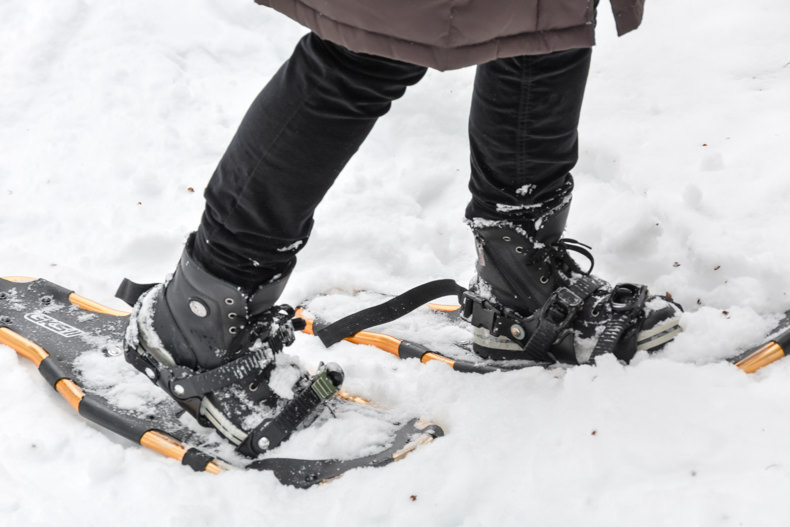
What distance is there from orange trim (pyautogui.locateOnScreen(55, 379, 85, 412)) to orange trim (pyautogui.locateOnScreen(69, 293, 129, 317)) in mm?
378

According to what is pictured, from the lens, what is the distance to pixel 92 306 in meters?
1.99

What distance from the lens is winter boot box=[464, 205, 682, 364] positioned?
62.0 inches

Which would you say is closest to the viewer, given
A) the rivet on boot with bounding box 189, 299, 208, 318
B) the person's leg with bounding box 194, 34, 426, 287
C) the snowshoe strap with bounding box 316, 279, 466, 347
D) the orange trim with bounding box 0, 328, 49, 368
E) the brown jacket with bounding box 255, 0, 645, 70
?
the brown jacket with bounding box 255, 0, 645, 70

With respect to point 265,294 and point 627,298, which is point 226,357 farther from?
point 627,298

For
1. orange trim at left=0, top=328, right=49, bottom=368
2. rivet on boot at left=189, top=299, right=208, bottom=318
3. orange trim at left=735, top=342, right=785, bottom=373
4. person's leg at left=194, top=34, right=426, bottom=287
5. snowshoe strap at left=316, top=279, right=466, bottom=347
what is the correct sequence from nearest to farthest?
person's leg at left=194, top=34, right=426, bottom=287, rivet on boot at left=189, top=299, right=208, bottom=318, orange trim at left=735, top=342, right=785, bottom=373, orange trim at left=0, top=328, right=49, bottom=368, snowshoe strap at left=316, top=279, right=466, bottom=347

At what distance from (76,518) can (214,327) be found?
1.34 feet

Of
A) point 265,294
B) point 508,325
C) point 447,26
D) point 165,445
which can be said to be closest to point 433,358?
point 508,325

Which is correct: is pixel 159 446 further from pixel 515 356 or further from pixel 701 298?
pixel 701 298

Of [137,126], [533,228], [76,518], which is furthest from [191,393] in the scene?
[137,126]

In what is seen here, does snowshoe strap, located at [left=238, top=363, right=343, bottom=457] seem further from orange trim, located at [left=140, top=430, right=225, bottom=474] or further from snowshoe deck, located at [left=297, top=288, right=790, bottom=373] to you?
snowshoe deck, located at [left=297, top=288, right=790, bottom=373]

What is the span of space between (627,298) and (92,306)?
1439 mm

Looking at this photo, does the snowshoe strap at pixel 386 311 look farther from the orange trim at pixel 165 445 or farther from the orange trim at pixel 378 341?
the orange trim at pixel 165 445

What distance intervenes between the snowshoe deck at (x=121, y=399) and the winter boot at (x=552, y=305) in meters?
0.34

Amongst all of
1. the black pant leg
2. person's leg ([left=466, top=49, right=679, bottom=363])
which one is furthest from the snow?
the black pant leg
